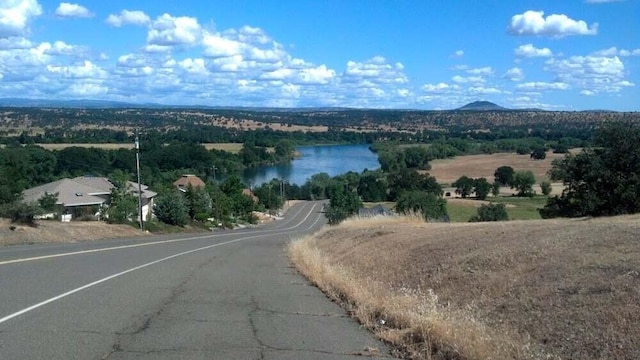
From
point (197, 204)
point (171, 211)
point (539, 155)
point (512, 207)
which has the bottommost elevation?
point (512, 207)

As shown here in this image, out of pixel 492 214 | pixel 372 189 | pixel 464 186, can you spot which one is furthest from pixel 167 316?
pixel 372 189

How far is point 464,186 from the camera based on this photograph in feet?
323

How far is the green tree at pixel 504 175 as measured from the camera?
96688 mm

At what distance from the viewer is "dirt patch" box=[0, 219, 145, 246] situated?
88.9ft

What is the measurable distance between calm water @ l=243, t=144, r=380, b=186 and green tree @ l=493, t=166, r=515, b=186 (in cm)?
4605

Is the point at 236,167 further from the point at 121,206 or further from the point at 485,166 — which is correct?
the point at 121,206

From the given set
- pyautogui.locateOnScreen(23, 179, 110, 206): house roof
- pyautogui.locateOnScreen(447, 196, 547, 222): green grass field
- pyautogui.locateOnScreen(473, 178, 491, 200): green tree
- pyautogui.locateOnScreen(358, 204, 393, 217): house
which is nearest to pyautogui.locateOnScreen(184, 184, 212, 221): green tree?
pyautogui.locateOnScreen(23, 179, 110, 206): house roof

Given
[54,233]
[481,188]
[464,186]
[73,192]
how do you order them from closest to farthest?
[54,233]
[73,192]
[481,188]
[464,186]

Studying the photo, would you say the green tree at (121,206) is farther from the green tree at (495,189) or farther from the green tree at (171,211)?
the green tree at (495,189)

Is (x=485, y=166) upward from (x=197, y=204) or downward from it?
downward

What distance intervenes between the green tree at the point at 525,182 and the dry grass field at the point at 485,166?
11.3 ft

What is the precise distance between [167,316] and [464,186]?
9218 cm

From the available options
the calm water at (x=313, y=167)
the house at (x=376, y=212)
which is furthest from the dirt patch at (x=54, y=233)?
the calm water at (x=313, y=167)

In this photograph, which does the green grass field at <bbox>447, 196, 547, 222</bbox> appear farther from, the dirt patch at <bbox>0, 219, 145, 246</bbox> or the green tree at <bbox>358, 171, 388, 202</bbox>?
the dirt patch at <bbox>0, 219, 145, 246</bbox>
